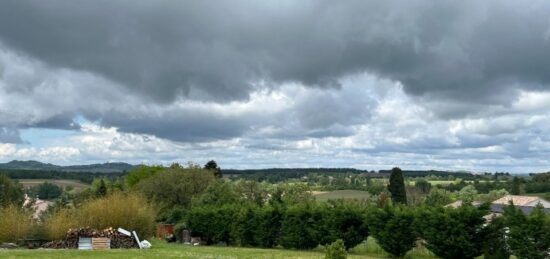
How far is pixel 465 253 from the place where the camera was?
26.1 metres

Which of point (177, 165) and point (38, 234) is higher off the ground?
point (177, 165)

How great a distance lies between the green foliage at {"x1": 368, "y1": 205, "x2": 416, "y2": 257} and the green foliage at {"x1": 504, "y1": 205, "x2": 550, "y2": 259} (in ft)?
17.6

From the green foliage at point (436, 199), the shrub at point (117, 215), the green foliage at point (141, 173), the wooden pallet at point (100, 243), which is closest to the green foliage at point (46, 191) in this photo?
the green foliage at point (141, 173)

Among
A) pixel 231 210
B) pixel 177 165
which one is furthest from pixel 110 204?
pixel 177 165

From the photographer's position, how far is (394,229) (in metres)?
29.2

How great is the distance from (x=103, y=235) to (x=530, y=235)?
24.8 metres

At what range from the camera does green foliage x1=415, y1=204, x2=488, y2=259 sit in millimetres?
26016

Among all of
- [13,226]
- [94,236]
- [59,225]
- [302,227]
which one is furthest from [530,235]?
[13,226]

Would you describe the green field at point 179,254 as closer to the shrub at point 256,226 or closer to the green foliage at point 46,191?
the shrub at point 256,226

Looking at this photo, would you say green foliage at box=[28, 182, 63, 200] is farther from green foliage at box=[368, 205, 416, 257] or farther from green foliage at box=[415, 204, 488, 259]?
green foliage at box=[415, 204, 488, 259]

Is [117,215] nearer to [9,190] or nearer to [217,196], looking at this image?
[217,196]

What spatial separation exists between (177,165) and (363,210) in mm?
48291

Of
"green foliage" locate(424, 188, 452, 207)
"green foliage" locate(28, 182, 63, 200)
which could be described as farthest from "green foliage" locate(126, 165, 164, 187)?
"green foliage" locate(424, 188, 452, 207)

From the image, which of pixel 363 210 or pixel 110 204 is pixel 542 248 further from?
pixel 110 204
